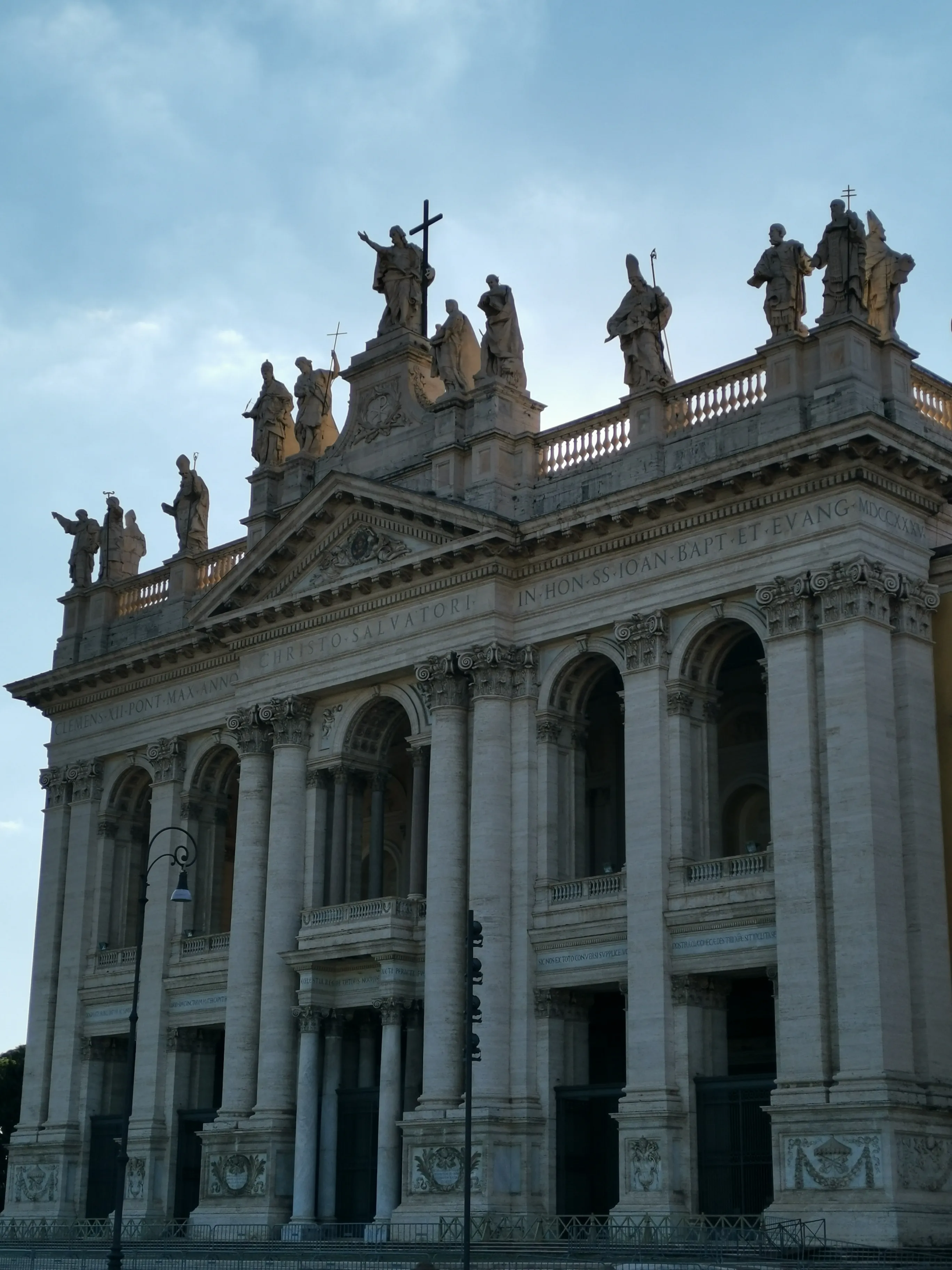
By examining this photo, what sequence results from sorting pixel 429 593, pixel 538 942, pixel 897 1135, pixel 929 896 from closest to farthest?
1. pixel 897 1135
2. pixel 929 896
3. pixel 538 942
4. pixel 429 593

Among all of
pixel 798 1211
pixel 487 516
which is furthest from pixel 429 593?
pixel 798 1211

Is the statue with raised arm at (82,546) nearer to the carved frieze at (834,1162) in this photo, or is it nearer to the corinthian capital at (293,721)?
the corinthian capital at (293,721)

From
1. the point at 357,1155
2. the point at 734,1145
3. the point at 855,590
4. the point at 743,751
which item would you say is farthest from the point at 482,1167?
the point at 855,590

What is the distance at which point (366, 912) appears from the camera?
4169 cm

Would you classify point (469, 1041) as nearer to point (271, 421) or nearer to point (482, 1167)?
point (482, 1167)

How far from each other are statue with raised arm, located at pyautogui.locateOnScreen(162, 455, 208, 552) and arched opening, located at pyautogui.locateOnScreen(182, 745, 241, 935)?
6.26 m

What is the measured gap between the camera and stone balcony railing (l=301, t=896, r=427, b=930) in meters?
41.0

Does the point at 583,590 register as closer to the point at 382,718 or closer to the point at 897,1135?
the point at 382,718

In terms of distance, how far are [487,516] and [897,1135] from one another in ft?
50.4

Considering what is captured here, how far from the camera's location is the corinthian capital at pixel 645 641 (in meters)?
38.0

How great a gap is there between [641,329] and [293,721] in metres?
12.5

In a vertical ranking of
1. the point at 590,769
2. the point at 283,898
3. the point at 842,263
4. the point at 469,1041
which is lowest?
the point at 469,1041

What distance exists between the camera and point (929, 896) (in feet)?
112

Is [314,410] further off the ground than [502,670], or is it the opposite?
[314,410]
